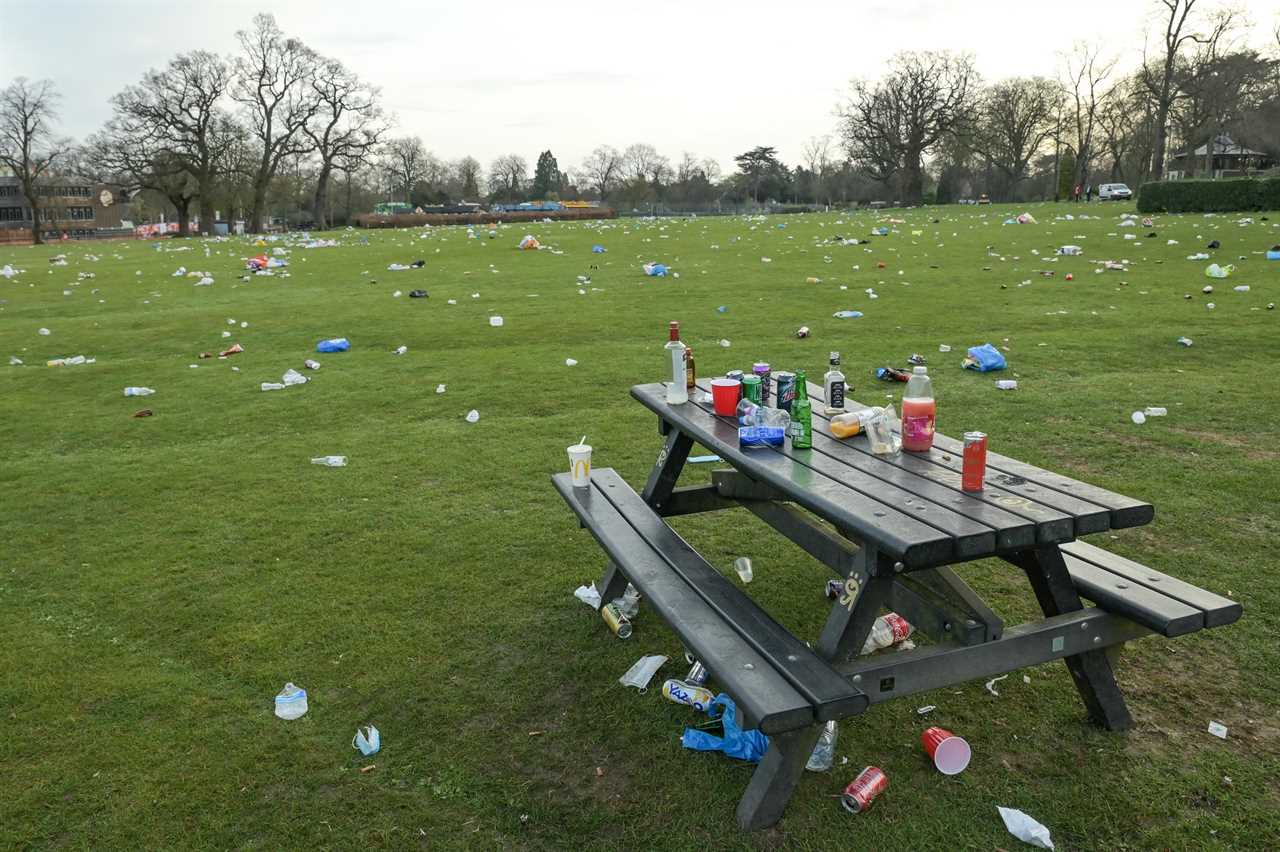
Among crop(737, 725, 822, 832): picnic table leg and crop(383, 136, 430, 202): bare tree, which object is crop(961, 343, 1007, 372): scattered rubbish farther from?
crop(383, 136, 430, 202): bare tree

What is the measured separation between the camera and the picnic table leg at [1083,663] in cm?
274

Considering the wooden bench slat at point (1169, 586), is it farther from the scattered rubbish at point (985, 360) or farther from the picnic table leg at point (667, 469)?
the scattered rubbish at point (985, 360)

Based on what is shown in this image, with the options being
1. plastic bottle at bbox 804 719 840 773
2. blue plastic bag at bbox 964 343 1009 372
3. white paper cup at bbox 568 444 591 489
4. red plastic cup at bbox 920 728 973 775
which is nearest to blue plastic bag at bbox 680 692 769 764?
plastic bottle at bbox 804 719 840 773

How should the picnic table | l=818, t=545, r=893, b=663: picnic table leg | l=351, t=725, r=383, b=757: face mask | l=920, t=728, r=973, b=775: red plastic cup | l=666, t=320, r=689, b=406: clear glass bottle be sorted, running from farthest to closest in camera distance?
l=666, t=320, r=689, b=406: clear glass bottle, l=351, t=725, r=383, b=757: face mask, l=920, t=728, r=973, b=775: red plastic cup, l=818, t=545, r=893, b=663: picnic table leg, the picnic table

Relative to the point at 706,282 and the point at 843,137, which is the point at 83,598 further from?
the point at 843,137

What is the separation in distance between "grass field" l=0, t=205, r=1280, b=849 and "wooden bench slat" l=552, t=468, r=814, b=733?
0.47m

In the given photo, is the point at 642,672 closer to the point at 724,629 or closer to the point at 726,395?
the point at 724,629

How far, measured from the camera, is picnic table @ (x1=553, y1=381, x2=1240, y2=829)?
2350 millimetres

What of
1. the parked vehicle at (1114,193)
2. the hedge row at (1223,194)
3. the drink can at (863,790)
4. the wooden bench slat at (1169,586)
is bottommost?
the drink can at (863,790)

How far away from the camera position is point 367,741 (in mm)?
2879

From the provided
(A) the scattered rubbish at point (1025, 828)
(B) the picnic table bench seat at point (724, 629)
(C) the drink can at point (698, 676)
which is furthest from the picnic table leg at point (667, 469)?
(A) the scattered rubbish at point (1025, 828)

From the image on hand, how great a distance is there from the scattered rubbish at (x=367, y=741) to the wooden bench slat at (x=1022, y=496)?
191 cm

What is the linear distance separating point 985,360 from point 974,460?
5.46m

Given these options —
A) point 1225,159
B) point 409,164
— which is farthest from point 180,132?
point 1225,159
